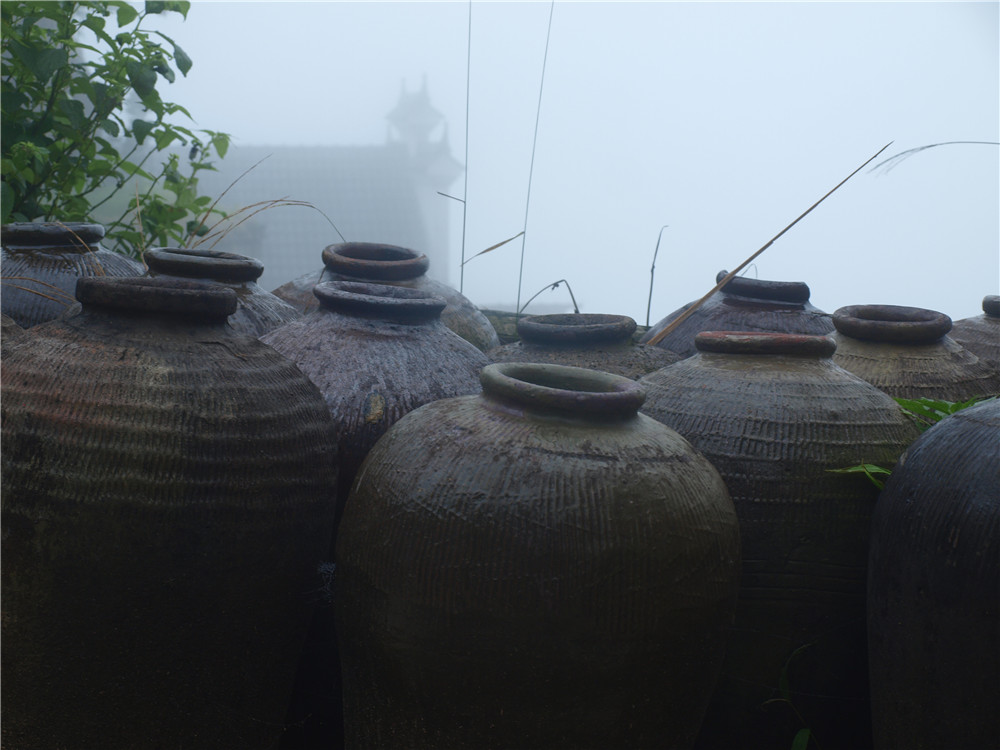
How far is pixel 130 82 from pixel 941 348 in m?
3.86

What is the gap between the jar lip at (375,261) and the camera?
3303 mm

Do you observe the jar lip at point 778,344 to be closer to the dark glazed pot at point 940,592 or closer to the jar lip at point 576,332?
the dark glazed pot at point 940,592

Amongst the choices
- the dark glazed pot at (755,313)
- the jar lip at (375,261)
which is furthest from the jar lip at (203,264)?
the dark glazed pot at (755,313)

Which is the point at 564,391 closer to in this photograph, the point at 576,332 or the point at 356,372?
the point at 356,372

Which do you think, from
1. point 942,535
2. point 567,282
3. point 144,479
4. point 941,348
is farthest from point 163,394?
point 567,282

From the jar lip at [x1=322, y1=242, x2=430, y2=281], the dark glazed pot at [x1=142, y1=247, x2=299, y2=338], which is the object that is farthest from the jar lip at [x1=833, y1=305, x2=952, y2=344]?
the dark glazed pot at [x1=142, y1=247, x2=299, y2=338]

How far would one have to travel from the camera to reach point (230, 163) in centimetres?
631

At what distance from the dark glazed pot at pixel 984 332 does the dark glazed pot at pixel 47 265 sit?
10.6 ft

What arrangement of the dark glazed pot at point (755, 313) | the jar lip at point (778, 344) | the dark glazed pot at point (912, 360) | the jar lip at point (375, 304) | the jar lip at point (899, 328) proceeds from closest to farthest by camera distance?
1. the jar lip at point (778, 344)
2. the jar lip at point (375, 304)
3. the dark glazed pot at point (912, 360)
4. the jar lip at point (899, 328)
5. the dark glazed pot at point (755, 313)

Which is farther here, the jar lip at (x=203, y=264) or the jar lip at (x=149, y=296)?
the jar lip at (x=203, y=264)

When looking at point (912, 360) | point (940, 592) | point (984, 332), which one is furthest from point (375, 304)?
point (984, 332)

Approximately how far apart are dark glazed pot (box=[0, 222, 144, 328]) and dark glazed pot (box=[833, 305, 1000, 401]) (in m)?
2.53

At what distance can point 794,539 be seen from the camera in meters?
2.27

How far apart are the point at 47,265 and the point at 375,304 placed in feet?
4.69
